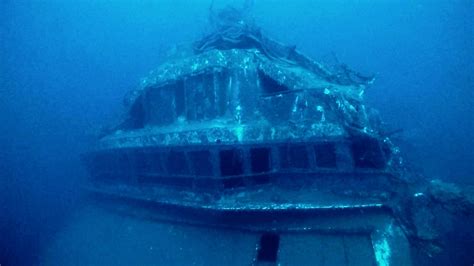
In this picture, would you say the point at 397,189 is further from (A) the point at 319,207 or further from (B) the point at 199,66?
(B) the point at 199,66

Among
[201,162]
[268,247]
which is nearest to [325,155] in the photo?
[268,247]

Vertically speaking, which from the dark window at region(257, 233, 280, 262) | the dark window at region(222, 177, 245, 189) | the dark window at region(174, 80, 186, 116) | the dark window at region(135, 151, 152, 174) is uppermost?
the dark window at region(174, 80, 186, 116)

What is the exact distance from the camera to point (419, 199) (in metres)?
6.13

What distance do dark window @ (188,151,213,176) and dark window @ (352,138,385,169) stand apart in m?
3.11

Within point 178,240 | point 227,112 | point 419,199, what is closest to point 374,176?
point 419,199

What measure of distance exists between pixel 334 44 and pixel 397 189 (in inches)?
1123

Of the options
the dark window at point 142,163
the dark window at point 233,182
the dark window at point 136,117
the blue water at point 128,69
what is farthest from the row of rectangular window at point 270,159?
the blue water at point 128,69

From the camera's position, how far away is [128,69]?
3269 cm

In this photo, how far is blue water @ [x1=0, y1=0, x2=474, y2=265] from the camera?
17547 mm

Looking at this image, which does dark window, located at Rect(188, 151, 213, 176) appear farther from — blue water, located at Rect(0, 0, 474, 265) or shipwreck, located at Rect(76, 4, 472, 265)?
blue water, located at Rect(0, 0, 474, 265)

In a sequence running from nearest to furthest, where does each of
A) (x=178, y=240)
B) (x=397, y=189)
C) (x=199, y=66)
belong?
(x=397, y=189)
(x=178, y=240)
(x=199, y=66)

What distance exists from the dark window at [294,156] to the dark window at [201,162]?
1.63 metres

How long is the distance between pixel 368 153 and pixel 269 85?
2904 millimetres

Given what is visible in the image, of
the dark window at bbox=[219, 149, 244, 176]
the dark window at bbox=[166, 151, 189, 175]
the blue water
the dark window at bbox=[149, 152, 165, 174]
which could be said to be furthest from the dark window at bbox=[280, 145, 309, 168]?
the blue water
